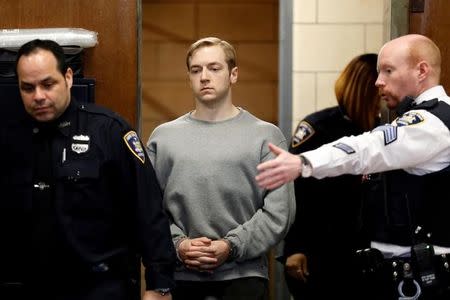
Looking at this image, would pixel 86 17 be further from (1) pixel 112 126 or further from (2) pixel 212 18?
(2) pixel 212 18

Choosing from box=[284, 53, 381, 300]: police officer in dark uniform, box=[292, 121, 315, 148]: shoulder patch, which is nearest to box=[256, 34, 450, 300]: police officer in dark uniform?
box=[284, 53, 381, 300]: police officer in dark uniform

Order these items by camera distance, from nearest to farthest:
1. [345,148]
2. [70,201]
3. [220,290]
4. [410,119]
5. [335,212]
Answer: [345,148] → [410,119] → [70,201] → [220,290] → [335,212]

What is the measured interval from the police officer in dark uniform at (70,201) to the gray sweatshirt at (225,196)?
20cm

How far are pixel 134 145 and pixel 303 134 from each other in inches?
44.3

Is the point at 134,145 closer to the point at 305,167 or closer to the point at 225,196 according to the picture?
the point at 225,196

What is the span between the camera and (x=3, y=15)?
127 inches

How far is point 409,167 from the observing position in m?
2.70

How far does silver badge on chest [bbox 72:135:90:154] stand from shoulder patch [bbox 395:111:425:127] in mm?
1015

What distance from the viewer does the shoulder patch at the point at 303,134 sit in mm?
3750

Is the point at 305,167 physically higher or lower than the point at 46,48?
lower

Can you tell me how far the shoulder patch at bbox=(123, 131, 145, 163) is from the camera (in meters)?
2.83

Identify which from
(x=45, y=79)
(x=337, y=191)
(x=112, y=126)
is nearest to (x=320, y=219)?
(x=337, y=191)

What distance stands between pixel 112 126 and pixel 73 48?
425mm

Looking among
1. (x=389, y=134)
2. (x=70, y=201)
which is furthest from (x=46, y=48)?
(x=389, y=134)
